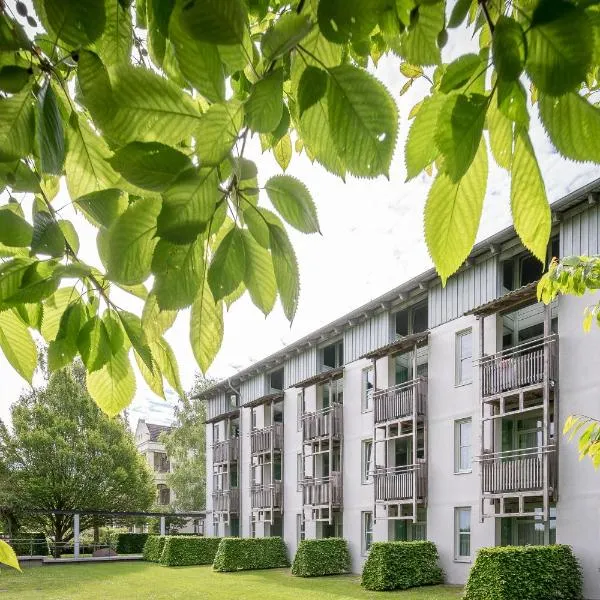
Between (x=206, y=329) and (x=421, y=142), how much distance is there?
15.9 inches

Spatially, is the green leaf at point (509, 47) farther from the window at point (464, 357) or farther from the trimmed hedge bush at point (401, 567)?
the trimmed hedge bush at point (401, 567)

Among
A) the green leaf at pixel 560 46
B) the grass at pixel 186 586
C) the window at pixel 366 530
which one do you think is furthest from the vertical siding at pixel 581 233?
the green leaf at pixel 560 46

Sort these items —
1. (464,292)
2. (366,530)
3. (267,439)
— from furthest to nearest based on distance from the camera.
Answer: (267,439), (366,530), (464,292)

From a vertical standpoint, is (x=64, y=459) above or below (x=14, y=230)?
below

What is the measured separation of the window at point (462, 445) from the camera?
58.6 ft

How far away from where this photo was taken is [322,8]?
0.65m

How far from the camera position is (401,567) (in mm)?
17594

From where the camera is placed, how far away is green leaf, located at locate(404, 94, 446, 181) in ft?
2.38

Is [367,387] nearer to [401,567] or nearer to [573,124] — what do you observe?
[401,567]

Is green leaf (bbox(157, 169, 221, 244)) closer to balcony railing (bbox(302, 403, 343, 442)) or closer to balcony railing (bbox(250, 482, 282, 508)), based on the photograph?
balcony railing (bbox(302, 403, 343, 442))

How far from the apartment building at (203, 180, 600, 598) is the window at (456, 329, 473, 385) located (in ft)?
0.12

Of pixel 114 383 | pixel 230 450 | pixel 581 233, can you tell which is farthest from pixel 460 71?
pixel 230 450

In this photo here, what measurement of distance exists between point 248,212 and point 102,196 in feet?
0.68

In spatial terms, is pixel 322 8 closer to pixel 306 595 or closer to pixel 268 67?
pixel 268 67
